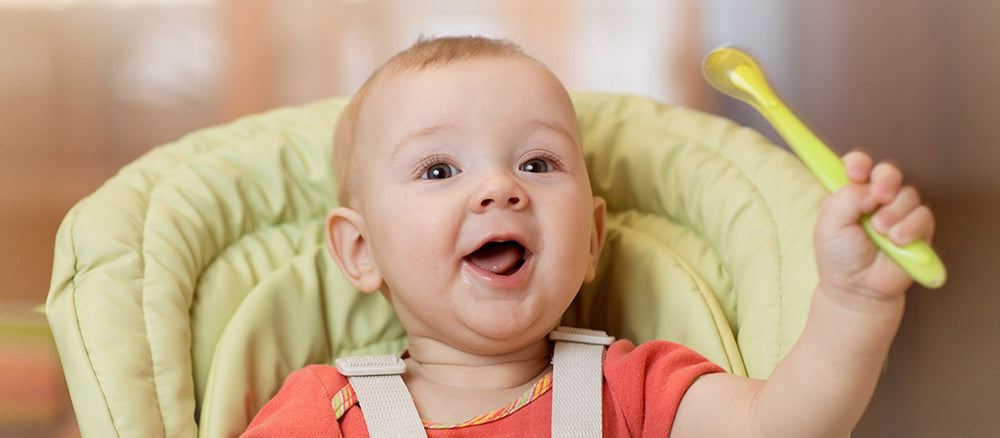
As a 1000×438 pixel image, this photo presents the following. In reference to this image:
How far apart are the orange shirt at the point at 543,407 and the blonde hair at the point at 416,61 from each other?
0.80ft

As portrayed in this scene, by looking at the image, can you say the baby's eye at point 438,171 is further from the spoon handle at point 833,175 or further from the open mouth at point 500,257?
the spoon handle at point 833,175

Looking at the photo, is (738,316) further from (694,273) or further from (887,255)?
(887,255)

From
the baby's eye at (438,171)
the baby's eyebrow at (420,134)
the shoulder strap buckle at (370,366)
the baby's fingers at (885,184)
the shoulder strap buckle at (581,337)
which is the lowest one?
the shoulder strap buckle at (370,366)

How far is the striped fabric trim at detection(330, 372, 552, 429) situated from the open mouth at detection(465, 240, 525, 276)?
12 cm

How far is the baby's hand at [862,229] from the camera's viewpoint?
56cm

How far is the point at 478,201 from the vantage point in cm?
86

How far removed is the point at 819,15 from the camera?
74.6 inches

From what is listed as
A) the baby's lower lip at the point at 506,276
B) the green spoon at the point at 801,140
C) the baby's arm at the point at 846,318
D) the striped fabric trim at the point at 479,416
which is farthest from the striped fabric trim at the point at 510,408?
the green spoon at the point at 801,140

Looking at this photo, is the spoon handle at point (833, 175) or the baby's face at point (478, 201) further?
the baby's face at point (478, 201)

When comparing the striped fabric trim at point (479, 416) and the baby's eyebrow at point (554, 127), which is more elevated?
the baby's eyebrow at point (554, 127)

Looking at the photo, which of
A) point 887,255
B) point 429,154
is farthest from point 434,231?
point 887,255

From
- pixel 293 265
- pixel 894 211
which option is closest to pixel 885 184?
pixel 894 211

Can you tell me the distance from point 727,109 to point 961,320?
3.65 ft

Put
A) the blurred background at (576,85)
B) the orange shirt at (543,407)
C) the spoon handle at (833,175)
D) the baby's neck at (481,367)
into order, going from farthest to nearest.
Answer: the blurred background at (576,85) → the baby's neck at (481,367) → the orange shirt at (543,407) → the spoon handle at (833,175)
